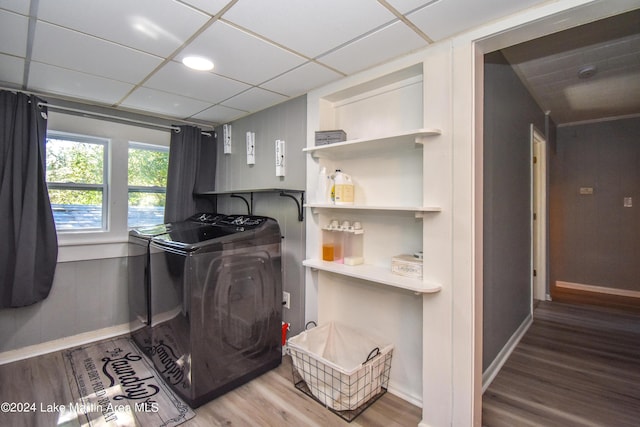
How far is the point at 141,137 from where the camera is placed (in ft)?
9.80

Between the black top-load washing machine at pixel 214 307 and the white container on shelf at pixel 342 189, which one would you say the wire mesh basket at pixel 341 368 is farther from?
the white container on shelf at pixel 342 189

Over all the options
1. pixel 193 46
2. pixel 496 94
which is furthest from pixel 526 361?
pixel 193 46

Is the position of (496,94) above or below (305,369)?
above

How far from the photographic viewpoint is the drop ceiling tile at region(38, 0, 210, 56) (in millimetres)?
1333

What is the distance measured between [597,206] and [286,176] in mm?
4282

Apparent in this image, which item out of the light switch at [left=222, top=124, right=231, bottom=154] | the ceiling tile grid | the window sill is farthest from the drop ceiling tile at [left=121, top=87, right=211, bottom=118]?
the window sill

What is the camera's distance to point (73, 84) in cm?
223

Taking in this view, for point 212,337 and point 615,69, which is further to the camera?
point 615,69

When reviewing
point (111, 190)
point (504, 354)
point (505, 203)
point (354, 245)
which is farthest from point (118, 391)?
point (505, 203)

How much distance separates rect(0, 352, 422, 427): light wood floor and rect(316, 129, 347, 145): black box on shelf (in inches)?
66.4

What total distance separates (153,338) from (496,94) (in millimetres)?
3018

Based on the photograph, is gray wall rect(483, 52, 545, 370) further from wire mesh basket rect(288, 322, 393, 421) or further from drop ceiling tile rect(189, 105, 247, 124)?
drop ceiling tile rect(189, 105, 247, 124)

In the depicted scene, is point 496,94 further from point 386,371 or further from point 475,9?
point 386,371

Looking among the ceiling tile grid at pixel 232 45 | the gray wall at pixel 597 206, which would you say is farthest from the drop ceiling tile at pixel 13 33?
the gray wall at pixel 597 206
